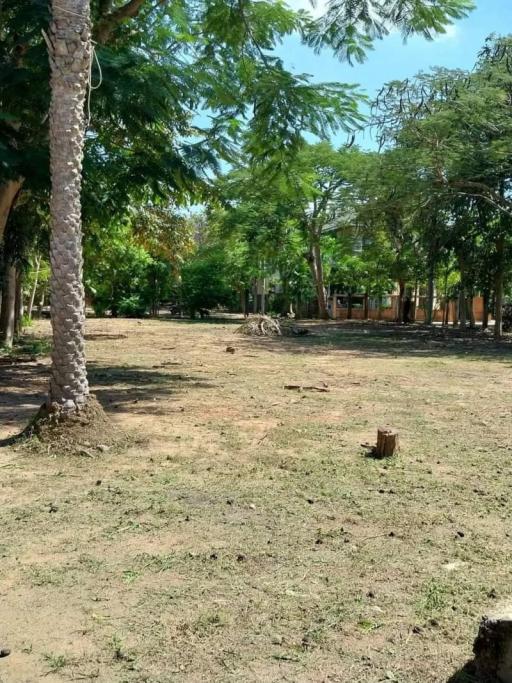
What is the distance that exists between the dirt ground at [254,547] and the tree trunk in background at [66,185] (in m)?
0.95

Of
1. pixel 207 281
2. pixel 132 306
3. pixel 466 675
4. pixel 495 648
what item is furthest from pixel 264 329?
pixel 495 648

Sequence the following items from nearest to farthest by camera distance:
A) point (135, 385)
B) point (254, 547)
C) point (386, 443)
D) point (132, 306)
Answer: point (254, 547) < point (386, 443) < point (135, 385) < point (132, 306)

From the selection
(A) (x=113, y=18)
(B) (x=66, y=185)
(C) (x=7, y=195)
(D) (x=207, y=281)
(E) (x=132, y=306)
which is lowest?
(E) (x=132, y=306)

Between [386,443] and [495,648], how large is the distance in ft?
13.1

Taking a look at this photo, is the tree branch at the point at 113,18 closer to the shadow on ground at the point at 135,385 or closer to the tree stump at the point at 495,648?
the shadow on ground at the point at 135,385

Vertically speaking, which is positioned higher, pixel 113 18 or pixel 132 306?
pixel 113 18

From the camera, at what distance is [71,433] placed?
6.92 m

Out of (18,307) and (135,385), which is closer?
(135,385)

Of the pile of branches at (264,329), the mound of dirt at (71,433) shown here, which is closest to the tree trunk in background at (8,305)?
the pile of branches at (264,329)

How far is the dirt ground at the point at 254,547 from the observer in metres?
3.18

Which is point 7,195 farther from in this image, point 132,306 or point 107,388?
point 132,306

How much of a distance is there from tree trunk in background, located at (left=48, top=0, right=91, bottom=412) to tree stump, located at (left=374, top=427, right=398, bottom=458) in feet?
10.4

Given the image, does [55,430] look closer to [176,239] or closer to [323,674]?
[323,674]

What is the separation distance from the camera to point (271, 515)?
5.09 metres
